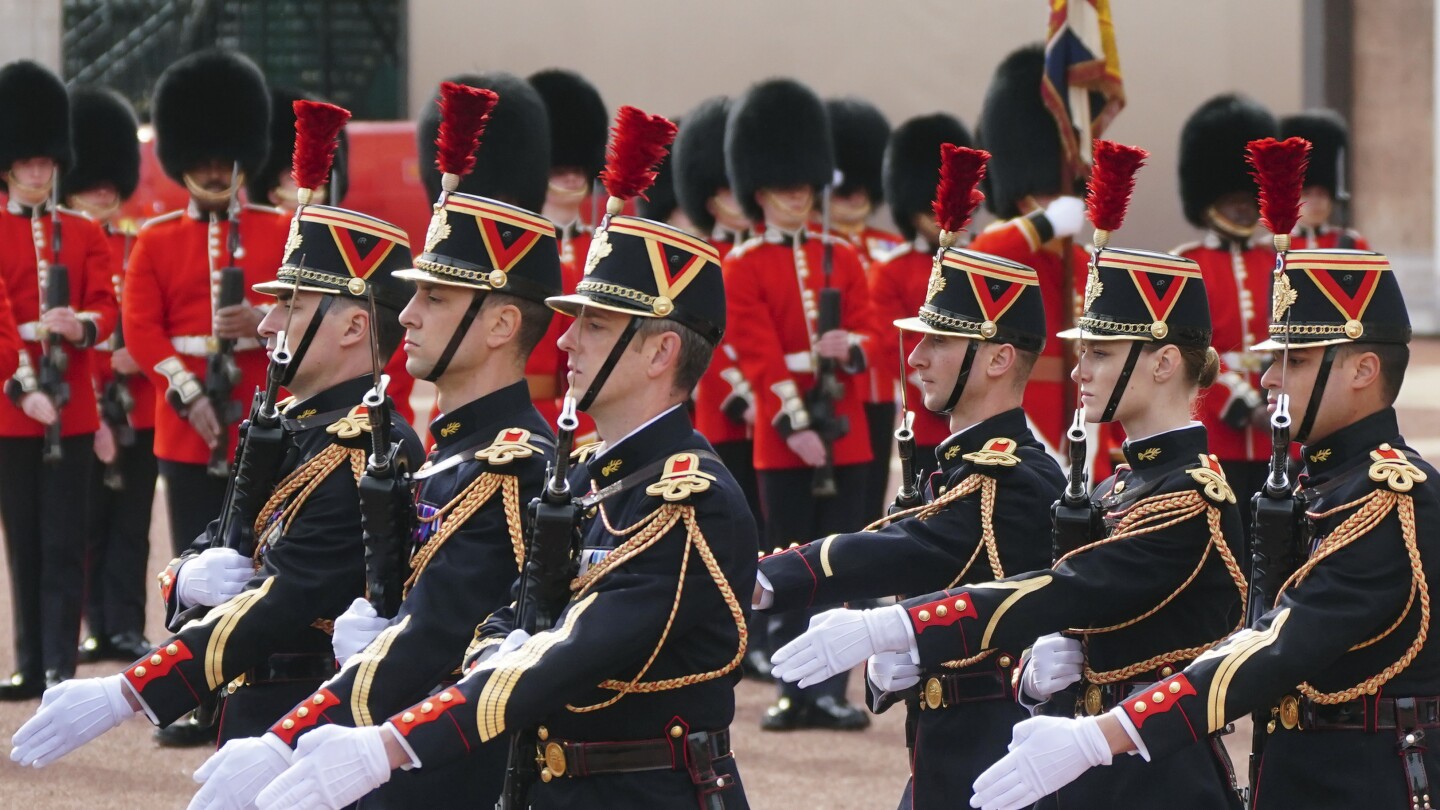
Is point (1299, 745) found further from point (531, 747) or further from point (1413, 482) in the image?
point (531, 747)

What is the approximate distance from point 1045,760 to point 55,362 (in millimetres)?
4465

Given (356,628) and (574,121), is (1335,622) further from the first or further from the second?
(574,121)

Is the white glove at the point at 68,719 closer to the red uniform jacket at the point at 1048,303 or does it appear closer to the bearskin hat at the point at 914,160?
the red uniform jacket at the point at 1048,303

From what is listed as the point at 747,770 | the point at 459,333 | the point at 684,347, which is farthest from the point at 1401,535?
the point at 747,770

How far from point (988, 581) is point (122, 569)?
170 inches

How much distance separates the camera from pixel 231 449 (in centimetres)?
675

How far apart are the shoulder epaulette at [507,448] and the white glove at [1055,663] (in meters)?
0.96

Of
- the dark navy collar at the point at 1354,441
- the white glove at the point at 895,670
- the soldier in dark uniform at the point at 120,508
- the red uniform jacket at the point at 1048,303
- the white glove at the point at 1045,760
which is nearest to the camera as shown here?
the white glove at the point at 1045,760

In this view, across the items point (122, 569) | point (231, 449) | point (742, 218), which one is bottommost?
point (122, 569)

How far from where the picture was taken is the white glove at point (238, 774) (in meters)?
3.22

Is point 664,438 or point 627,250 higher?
point 627,250

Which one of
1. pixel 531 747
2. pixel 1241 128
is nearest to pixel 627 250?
pixel 531 747

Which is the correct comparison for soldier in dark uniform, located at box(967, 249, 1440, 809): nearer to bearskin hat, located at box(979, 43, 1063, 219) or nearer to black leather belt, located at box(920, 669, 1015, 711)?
black leather belt, located at box(920, 669, 1015, 711)

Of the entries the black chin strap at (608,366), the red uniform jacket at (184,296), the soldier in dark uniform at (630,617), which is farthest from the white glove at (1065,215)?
the black chin strap at (608,366)
